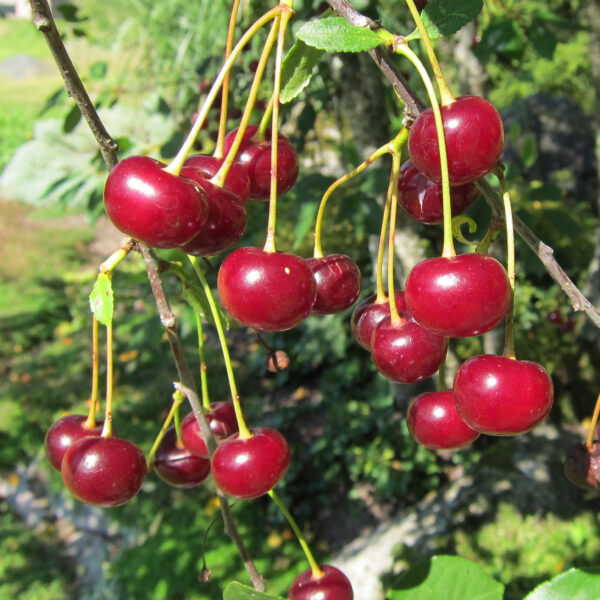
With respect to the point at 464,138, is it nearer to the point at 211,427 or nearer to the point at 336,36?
the point at 336,36

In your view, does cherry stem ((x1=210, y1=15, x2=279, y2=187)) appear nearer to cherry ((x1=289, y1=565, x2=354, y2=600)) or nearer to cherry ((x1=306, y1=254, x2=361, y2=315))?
cherry ((x1=306, y1=254, x2=361, y2=315))

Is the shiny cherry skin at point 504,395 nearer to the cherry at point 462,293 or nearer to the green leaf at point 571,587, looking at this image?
the cherry at point 462,293

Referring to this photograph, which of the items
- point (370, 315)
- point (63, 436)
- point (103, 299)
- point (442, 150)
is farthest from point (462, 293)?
point (63, 436)

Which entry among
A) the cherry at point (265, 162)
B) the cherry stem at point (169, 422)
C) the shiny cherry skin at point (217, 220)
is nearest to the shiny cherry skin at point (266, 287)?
the shiny cherry skin at point (217, 220)

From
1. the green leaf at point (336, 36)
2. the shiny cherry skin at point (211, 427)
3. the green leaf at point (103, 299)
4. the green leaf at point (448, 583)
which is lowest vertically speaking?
the green leaf at point (448, 583)

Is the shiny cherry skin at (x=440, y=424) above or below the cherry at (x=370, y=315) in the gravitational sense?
below

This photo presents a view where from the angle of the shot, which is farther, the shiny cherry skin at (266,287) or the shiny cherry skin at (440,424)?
the shiny cherry skin at (440,424)
